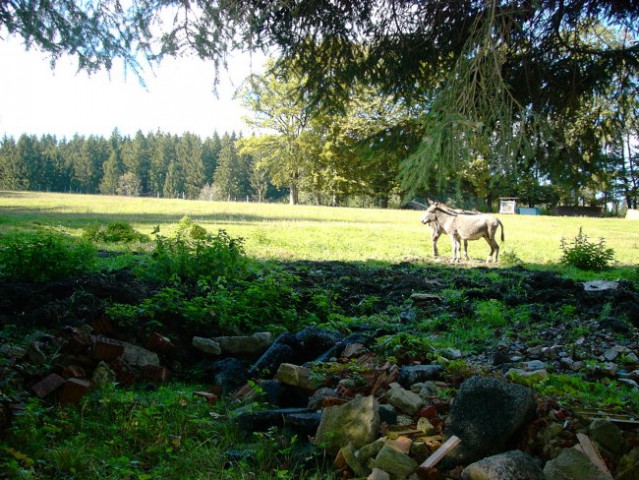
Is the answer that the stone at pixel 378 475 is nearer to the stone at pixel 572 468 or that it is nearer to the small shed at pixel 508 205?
the stone at pixel 572 468

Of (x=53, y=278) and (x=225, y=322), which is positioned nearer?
(x=225, y=322)

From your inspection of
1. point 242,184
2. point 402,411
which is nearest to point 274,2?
point 402,411

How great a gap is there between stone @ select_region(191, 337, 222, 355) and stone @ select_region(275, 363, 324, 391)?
44.3 inches

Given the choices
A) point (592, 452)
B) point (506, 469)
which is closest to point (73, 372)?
point (506, 469)

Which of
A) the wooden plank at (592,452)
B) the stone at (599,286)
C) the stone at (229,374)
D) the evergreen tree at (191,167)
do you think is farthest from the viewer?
the evergreen tree at (191,167)

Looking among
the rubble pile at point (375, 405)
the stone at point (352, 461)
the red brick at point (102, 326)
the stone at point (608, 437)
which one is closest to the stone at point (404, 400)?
the rubble pile at point (375, 405)

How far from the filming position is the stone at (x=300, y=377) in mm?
3809

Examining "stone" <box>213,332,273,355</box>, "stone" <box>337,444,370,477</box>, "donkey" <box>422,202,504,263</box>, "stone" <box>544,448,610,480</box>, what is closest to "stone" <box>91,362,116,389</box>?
"stone" <box>213,332,273,355</box>

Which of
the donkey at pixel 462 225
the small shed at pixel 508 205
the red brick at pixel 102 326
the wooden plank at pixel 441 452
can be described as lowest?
the wooden plank at pixel 441 452

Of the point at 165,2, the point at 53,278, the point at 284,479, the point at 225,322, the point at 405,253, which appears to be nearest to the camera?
the point at 284,479

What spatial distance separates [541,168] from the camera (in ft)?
18.6

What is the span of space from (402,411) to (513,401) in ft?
2.34

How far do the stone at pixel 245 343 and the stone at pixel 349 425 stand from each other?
2.05 meters

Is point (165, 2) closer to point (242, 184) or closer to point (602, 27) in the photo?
point (602, 27)
